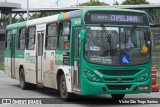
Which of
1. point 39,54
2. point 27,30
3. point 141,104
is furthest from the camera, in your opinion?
point 27,30

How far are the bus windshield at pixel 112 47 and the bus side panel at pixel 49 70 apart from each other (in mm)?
2927

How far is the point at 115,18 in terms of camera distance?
13.9m

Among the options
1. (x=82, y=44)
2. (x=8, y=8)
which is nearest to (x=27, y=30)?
(x=82, y=44)

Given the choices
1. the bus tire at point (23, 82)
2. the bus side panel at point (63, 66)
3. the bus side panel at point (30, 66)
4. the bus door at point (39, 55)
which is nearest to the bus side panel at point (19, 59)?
the bus tire at point (23, 82)

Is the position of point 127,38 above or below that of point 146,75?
above

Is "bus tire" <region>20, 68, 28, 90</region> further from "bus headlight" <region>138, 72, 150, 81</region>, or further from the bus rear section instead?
"bus headlight" <region>138, 72, 150, 81</region>

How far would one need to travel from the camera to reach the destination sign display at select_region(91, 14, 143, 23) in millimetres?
13758

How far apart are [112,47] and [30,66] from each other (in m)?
6.44

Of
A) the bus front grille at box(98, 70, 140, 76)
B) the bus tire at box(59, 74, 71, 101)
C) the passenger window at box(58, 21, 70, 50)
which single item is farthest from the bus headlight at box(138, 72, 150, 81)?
the passenger window at box(58, 21, 70, 50)

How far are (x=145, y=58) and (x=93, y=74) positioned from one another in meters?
1.75

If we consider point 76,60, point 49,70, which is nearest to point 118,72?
point 76,60

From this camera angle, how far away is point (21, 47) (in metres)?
20.9

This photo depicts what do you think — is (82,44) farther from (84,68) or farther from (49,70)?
(49,70)

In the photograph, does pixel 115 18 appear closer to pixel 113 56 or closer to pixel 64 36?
pixel 113 56
